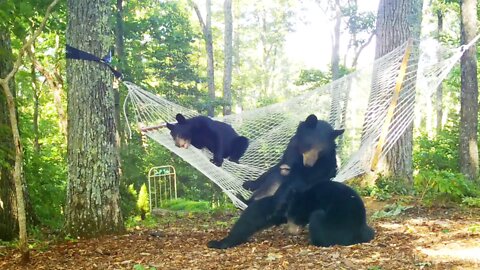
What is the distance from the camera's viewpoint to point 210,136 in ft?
17.5

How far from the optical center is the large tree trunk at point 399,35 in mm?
6594

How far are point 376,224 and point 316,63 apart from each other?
3047 cm

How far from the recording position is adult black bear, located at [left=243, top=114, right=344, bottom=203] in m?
3.89

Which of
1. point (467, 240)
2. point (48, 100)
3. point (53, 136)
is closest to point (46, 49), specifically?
point (48, 100)

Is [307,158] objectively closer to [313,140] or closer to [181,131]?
[313,140]

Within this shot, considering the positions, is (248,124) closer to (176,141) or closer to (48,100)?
(176,141)

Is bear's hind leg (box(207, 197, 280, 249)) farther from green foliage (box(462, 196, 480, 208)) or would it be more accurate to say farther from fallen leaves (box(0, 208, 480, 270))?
A: green foliage (box(462, 196, 480, 208))

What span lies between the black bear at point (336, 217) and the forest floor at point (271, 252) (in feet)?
0.34

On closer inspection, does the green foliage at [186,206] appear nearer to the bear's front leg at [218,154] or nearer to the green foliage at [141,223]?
the green foliage at [141,223]

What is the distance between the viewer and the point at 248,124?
490cm

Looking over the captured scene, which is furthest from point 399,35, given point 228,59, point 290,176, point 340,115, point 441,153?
point 228,59

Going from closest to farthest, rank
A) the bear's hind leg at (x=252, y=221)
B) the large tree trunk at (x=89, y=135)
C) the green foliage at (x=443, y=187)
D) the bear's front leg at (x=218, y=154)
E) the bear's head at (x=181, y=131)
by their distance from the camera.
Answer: the bear's hind leg at (x=252, y=221) → the large tree trunk at (x=89, y=135) → the bear's front leg at (x=218, y=154) → the bear's head at (x=181, y=131) → the green foliage at (x=443, y=187)

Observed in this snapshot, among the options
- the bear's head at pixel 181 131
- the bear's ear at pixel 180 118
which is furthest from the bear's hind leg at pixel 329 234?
the bear's ear at pixel 180 118

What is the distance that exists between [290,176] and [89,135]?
1672 millimetres
